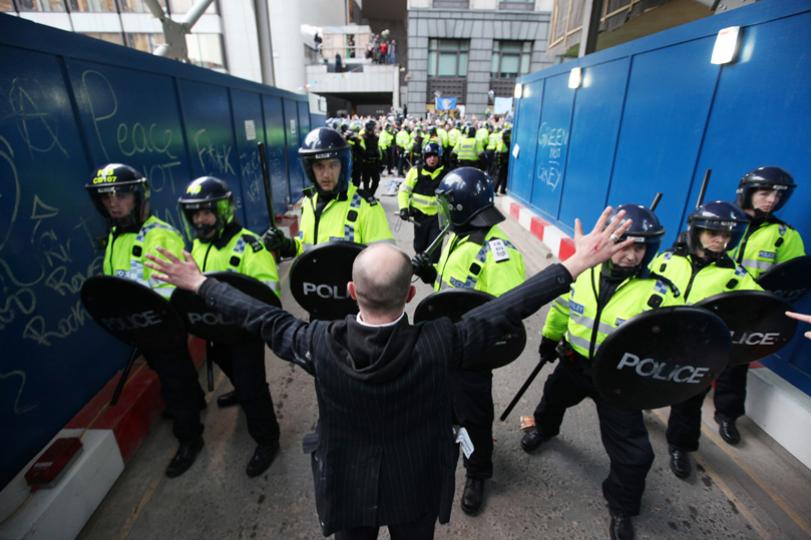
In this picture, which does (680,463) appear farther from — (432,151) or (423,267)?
(432,151)

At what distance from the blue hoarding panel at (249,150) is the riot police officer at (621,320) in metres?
5.93

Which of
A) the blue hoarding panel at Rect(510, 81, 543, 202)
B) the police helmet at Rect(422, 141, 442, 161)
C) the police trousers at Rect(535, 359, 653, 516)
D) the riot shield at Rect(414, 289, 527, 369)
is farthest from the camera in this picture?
the blue hoarding panel at Rect(510, 81, 543, 202)

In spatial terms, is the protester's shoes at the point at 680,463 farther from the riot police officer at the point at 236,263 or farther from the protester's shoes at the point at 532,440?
the riot police officer at the point at 236,263

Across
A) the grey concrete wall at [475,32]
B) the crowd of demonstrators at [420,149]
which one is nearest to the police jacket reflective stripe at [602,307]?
the crowd of demonstrators at [420,149]

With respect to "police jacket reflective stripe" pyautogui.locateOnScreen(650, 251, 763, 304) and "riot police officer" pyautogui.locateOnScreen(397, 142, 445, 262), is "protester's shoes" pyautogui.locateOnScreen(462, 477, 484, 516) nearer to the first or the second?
"police jacket reflective stripe" pyautogui.locateOnScreen(650, 251, 763, 304)

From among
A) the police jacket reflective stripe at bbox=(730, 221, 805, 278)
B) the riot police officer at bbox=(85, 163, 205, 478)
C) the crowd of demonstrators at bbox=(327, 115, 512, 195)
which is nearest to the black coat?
the riot police officer at bbox=(85, 163, 205, 478)

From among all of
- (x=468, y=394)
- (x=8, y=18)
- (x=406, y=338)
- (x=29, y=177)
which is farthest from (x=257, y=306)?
(x=8, y=18)

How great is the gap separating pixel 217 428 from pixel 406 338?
2795 millimetres

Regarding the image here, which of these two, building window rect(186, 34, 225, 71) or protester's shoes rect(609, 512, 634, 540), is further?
building window rect(186, 34, 225, 71)

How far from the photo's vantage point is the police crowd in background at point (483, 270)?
2287 millimetres

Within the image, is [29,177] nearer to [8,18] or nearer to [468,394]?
[8,18]

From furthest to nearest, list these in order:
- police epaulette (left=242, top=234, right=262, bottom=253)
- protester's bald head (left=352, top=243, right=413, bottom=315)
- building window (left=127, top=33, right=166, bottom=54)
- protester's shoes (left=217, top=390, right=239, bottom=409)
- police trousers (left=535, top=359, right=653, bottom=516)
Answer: building window (left=127, top=33, right=166, bottom=54) → protester's shoes (left=217, top=390, right=239, bottom=409) → police epaulette (left=242, top=234, right=262, bottom=253) → police trousers (left=535, top=359, right=653, bottom=516) → protester's bald head (left=352, top=243, right=413, bottom=315)

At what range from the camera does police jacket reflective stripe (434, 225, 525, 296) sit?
2.27 metres

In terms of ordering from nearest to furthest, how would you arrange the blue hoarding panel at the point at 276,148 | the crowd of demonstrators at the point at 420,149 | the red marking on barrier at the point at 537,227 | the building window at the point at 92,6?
1. the blue hoarding panel at the point at 276,148
2. the red marking on barrier at the point at 537,227
3. the crowd of demonstrators at the point at 420,149
4. the building window at the point at 92,6
